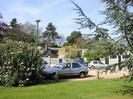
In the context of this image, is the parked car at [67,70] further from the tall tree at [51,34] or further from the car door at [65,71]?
the tall tree at [51,34]

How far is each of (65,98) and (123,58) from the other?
3363 millimetres

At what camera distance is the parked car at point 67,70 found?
88.1 ft

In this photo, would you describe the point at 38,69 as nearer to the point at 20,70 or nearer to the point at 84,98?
the point at 20,70

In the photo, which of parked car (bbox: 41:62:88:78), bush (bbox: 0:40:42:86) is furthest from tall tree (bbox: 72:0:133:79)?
parked car (bbox: 41:62:88:78)

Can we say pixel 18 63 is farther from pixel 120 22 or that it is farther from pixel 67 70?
pixel 120 22

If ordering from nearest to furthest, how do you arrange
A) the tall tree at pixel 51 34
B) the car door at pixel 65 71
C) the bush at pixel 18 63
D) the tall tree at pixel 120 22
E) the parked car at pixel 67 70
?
the tall tree at pixel 120 22
the bush at pixel 18 63
the parked car at pixel 67 70
the car door at pixel 65 71
the tall tree at pixel 51 34

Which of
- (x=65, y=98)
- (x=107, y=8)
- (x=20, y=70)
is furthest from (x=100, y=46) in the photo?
(x=20, y=70)

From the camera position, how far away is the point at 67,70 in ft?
90.7

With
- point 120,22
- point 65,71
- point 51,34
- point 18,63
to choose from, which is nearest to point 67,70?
point 65,71

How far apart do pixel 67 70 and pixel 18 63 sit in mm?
6915

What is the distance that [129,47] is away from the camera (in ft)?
48.3

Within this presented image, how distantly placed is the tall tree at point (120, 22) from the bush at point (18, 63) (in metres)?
7.60

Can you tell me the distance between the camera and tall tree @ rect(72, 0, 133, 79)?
1432 centimetres

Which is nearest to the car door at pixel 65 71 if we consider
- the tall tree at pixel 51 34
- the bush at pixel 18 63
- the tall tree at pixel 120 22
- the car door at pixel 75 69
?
the car door at pixel 75 69
